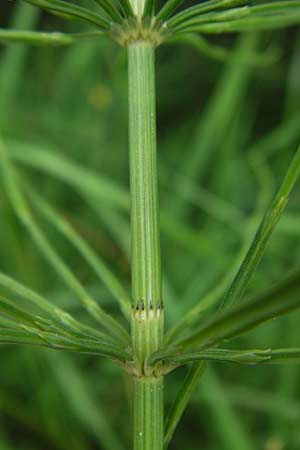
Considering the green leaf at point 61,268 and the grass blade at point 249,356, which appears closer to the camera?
the grass blade at point 249,356

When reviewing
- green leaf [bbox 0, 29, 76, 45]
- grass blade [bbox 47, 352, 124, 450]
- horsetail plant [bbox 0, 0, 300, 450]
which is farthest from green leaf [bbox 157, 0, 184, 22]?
grass blade [bbox 47, 352, 124, 450]

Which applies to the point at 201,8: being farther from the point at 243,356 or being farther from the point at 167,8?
the point at 243,356

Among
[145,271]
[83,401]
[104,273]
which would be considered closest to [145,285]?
[145,271]

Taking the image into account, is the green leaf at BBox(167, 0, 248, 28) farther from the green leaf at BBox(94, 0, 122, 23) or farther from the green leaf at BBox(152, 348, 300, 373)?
the green leaf at BBox(152, 348, 300, 373)

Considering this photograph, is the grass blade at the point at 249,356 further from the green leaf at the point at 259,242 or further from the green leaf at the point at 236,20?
the green leaf at the point at 236,20

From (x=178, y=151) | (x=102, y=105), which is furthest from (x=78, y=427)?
(x=178, y=151)

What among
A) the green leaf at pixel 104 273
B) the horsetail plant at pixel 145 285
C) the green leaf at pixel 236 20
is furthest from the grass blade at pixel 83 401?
the green leaf at pixel 236 20

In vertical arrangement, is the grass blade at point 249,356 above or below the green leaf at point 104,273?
below

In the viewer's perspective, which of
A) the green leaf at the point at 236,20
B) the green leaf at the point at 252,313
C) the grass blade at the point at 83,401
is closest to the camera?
the green leaf at the point at 252,313

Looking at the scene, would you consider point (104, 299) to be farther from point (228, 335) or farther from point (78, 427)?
point (228, 335)
